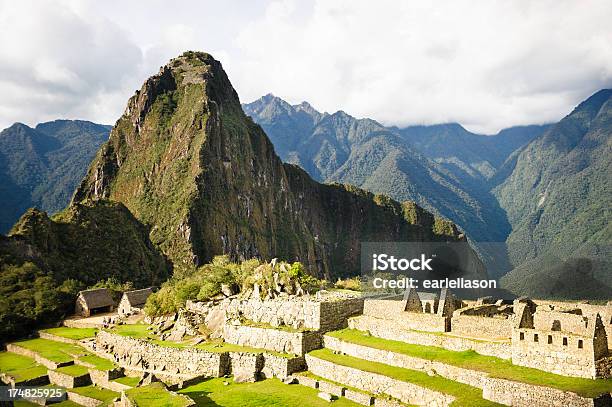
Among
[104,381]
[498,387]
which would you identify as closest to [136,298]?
[104,381]

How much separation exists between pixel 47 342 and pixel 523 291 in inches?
2205

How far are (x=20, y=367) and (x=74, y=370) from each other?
21.6 ft

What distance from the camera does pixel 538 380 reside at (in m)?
18.3

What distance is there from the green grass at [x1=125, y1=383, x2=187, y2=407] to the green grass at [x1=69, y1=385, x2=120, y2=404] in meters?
4.74

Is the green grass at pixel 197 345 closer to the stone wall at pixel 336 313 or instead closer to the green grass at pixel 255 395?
the green grass at pixel 255 395

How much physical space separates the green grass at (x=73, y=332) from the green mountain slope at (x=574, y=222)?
52402 millimetres

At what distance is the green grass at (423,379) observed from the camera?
1862 cm

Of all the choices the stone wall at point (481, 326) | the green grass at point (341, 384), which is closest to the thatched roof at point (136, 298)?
the green grass at point (341, 384)

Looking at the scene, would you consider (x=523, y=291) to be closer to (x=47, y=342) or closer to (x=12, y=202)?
(x=47, y=342)

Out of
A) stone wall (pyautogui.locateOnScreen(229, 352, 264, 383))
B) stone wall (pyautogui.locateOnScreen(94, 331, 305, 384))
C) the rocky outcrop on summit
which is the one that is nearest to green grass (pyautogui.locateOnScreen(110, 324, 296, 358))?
stone wall (pyautogui.locateOnScreen(94, 331, 305, 384))

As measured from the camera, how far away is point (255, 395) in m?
23.6

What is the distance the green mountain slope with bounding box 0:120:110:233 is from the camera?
6212 inches

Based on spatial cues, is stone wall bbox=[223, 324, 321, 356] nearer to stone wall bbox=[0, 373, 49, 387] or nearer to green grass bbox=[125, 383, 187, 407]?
green grass bbox=[125, 383, 187, 407]

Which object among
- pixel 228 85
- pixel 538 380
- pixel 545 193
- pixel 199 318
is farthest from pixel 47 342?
pixel 545 193
